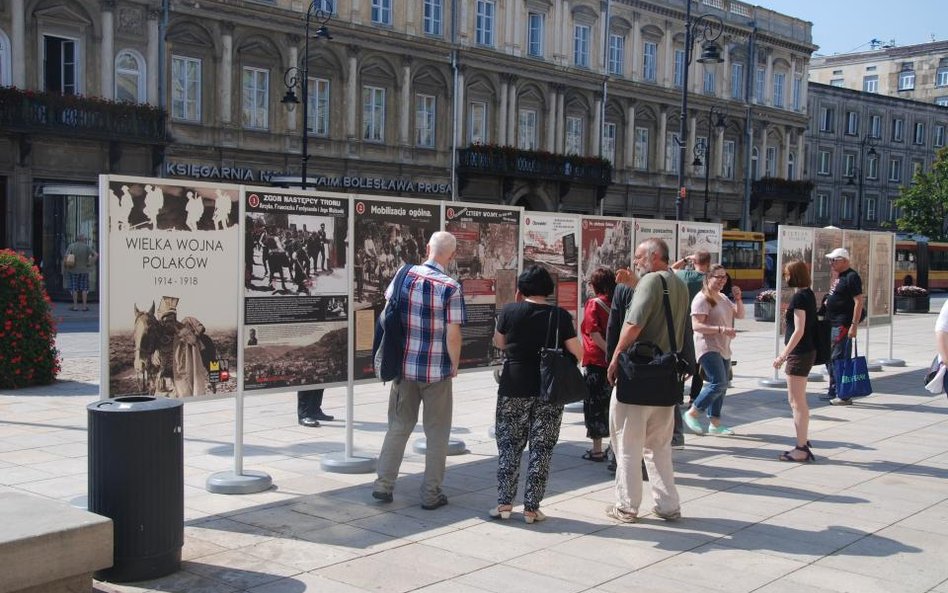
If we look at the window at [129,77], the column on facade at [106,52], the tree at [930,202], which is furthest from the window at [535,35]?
the tree at [930,202]

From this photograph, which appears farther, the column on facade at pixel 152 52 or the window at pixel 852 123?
the window at pixel 852 123

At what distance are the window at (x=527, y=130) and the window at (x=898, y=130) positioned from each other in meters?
40.7

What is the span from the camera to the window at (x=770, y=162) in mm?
60156

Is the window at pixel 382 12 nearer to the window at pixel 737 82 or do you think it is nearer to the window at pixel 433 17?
the window at pixel 433 17

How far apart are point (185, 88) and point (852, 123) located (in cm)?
5222

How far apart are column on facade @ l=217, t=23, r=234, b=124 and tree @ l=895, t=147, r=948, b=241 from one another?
139 feet

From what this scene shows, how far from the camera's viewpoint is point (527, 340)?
23.7 ft

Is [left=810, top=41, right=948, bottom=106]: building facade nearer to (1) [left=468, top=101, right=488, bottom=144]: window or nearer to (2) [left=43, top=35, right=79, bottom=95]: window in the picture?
(1) [left=468, top=101, right=488, bottom=144]: window

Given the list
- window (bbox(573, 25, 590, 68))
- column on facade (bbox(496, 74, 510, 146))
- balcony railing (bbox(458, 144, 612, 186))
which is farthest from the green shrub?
window (bbox(573, 25, 590, 68))

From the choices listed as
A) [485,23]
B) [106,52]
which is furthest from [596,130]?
[106,52]

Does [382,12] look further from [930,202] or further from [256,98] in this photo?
[930,202]

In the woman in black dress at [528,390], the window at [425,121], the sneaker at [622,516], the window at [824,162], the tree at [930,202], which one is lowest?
the sneaker at [622,516]

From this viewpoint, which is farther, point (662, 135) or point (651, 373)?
point (662, 135)

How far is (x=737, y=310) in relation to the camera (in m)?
11.3
